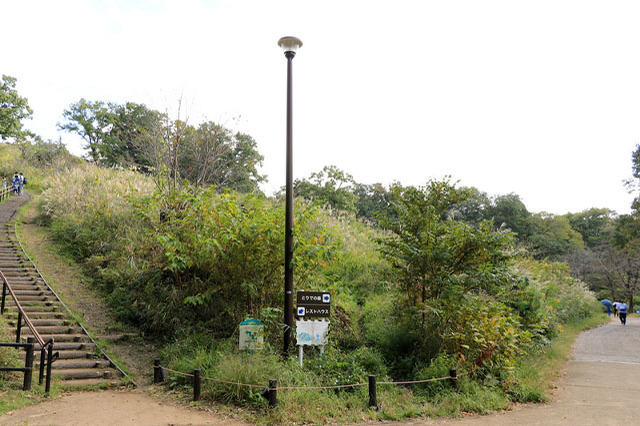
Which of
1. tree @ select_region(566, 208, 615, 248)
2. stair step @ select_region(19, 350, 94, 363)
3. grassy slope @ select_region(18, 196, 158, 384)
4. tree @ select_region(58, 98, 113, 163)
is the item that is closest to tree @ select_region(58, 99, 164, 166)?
tree @ select_region(58, 98, 113, 163)

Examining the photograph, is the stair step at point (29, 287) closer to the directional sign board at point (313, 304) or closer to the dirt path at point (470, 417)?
the dirt path at point (470, 417)

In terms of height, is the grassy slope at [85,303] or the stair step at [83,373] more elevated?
the grassy slope at [85,303]

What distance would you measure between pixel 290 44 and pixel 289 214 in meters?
3.46

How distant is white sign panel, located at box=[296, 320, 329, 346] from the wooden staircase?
3.65m

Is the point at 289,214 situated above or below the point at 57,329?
above

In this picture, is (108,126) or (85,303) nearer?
(85,303)

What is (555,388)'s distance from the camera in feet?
29.9

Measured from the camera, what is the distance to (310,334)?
8398 millimetres

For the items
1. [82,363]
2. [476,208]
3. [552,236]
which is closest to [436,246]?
[82,363]

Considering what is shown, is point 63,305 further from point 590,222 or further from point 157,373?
point 590,222

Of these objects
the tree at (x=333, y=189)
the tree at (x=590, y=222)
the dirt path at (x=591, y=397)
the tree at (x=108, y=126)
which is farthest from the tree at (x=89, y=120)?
the tree at (x=590, y=222)

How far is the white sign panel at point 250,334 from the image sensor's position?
27.9 ft

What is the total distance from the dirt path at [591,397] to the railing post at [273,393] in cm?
249

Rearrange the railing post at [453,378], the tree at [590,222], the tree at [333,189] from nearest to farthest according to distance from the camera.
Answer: the railing post at [453,378] → the tree at [333,189] → the tree at [590,222]
